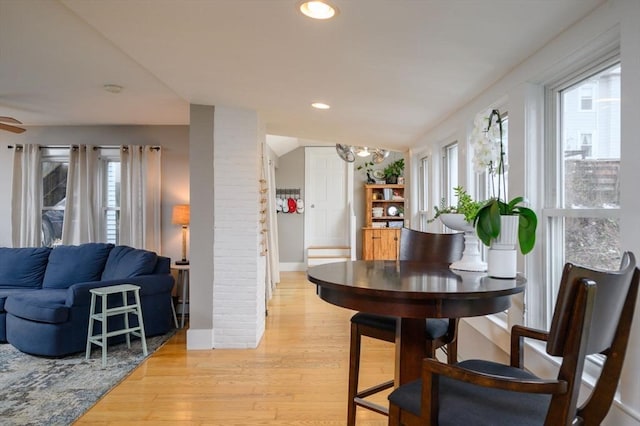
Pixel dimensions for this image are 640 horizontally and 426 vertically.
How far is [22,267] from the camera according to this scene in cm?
427

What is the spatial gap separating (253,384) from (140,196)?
3048mm

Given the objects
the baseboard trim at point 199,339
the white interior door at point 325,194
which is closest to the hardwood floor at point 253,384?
the baseboard trim at point 199,339

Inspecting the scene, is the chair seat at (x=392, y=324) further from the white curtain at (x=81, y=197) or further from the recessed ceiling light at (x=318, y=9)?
the white curtain at (x=81, y=197)

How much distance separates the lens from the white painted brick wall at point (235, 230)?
363 cm

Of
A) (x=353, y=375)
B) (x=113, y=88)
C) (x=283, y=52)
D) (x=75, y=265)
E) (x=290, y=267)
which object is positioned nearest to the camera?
(x=353, y=375)

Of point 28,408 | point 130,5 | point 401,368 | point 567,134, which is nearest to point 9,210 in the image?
point 28,408

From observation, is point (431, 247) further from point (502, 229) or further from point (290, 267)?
point (290, 267)

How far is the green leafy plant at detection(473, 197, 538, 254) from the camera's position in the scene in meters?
1.62

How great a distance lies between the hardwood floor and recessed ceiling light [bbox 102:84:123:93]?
240 centimetres

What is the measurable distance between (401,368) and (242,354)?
7.28 ft

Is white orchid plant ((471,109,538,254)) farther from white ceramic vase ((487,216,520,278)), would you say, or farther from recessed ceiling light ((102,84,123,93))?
recessed ceiling light ((102,84,123,93))

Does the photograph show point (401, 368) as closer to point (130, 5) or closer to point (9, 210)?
point (130, 5)

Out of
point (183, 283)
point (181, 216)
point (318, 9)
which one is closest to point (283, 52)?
point (318, 9)

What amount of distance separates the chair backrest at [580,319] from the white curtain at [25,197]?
580cm
